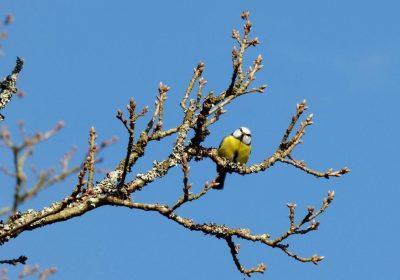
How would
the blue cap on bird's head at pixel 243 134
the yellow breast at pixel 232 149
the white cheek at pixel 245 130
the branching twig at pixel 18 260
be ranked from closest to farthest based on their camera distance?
the branching twig at pixel 18 260
the yellow breast at pixel 232 149
the blue cap on bird's head at pixel 243 134
the white cheek at pixel 245 130

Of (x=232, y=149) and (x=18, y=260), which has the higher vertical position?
(x=232, y=149)

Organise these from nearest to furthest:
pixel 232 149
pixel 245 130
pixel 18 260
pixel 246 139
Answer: pixel 18 260 < pixel 232 149 < pixel 246 139 < pixel 245 130

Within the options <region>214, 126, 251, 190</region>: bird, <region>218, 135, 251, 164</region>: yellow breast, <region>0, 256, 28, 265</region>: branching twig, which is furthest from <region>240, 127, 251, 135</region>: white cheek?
<region>0, 256, 28, 265</region>: branching twig

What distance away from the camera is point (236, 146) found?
35.9 ft

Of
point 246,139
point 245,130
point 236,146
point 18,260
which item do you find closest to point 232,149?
point 236,146

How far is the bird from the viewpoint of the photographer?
1091 cm

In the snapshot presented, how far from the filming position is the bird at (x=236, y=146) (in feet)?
35.8

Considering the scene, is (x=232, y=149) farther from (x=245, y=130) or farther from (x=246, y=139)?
(x=245, y=130)

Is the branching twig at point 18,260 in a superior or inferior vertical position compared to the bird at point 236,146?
inferior

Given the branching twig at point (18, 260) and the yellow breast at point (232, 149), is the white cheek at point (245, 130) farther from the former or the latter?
the branching twig at point (18, 260)

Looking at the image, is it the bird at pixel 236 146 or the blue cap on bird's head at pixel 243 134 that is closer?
the bird at pixel 236 146

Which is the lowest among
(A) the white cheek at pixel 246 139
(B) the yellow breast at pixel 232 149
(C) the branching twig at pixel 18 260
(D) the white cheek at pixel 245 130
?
(C) the branching twig at pixel 18 260

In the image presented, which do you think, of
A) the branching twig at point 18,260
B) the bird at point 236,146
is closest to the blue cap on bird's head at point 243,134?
the bird at point 236,146

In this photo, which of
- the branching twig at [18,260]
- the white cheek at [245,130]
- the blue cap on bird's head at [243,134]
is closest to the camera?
the branching twig at [18,260]
